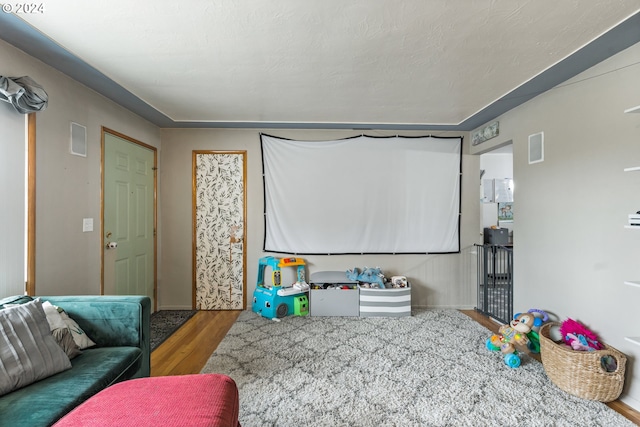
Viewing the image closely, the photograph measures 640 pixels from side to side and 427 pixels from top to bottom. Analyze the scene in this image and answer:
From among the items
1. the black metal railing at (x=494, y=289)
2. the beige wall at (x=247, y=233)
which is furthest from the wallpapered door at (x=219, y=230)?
the black metal railing at (x=494, y=289)

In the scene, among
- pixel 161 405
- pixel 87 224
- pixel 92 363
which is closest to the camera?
pixel 161 405

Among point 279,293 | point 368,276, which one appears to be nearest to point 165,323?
point 279,293

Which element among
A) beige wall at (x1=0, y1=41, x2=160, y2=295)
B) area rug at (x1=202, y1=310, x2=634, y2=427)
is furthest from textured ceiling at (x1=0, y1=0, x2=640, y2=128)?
area rug at (x1=202, y1=310, x2=634, y2=427)

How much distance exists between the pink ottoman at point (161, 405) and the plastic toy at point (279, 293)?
1.93 meters

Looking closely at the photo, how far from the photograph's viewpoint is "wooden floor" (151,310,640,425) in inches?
90.0

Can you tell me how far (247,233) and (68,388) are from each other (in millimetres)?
2477

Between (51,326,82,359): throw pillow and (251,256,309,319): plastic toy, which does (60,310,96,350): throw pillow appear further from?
(251,256,309,319): plastic toy

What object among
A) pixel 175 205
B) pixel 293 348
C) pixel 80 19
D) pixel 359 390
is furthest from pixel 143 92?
pixel 359 390

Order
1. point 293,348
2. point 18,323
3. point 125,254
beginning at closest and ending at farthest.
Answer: point 18,323 < point 293,348 < point 125,254

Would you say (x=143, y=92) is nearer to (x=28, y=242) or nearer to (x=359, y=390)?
(x=28, y=242)

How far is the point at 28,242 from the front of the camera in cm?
200

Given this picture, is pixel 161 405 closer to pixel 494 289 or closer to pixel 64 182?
pixel 64 182

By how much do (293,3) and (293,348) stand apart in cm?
257

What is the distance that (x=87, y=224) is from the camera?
2.55 metres
